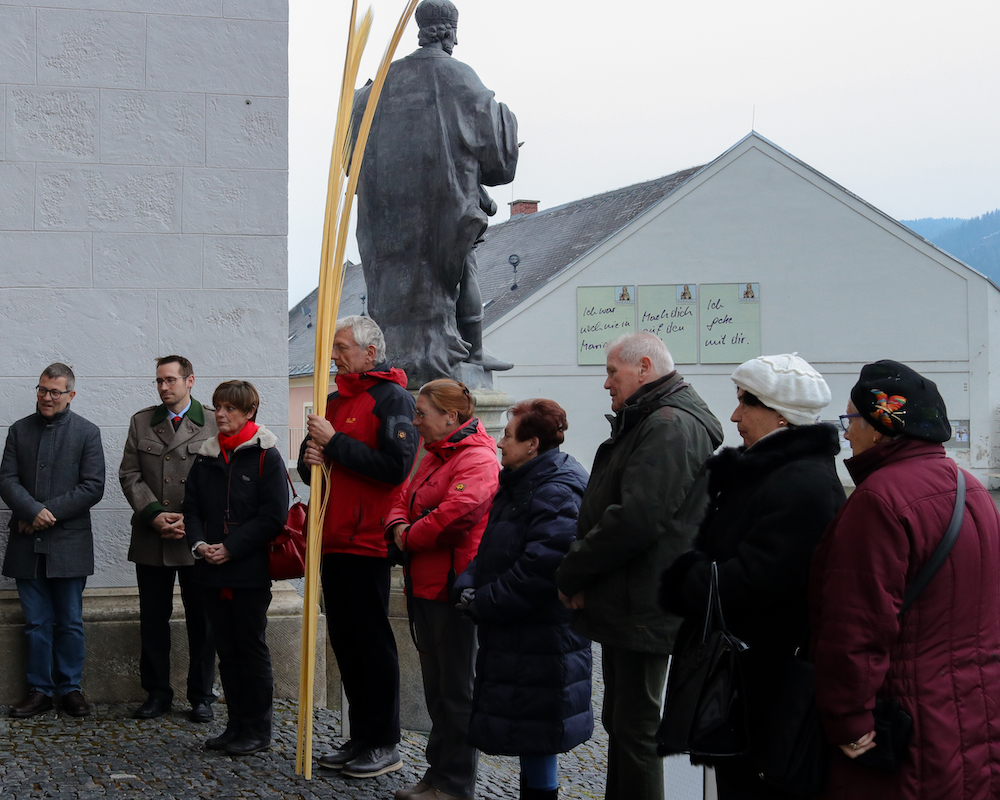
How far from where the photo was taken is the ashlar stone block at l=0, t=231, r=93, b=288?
5645 mm

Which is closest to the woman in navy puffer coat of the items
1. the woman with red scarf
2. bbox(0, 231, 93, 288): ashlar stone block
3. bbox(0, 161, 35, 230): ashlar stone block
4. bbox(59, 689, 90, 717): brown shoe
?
the woman with red scarf

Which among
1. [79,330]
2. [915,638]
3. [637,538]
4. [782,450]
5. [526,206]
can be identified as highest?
[526,206]

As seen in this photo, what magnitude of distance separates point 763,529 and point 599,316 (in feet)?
70.2

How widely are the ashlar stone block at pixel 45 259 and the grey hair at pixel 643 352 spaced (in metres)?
3.42

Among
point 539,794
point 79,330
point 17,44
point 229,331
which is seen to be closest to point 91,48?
point 17,44

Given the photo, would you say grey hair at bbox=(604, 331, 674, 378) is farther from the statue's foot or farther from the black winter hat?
the statue's foot

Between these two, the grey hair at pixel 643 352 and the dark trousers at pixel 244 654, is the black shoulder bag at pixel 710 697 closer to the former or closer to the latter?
the grey hair at pixel 643 352

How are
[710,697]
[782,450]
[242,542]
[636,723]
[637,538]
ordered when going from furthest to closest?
[242,542] < [636,723] < [637,538] < [782,450] < [710,697]

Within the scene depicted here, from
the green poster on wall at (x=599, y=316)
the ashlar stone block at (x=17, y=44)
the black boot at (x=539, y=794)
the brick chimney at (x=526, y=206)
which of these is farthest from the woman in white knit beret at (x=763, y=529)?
the brick chimney at (x=526, y=206)

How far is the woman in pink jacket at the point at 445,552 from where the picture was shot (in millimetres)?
4023

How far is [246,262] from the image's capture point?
592 cm

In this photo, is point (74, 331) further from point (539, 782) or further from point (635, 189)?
point (635, 189)

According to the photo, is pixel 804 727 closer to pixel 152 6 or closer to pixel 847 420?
pixel 847 420

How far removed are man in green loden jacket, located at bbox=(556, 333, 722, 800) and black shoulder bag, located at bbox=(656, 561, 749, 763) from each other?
0.46 meters
